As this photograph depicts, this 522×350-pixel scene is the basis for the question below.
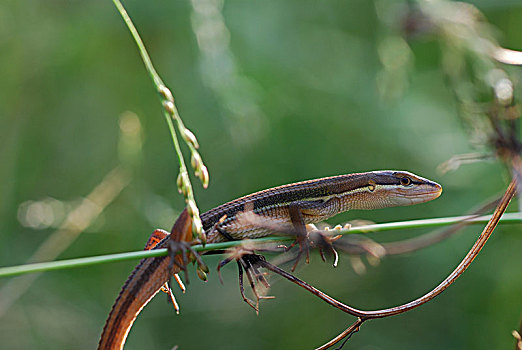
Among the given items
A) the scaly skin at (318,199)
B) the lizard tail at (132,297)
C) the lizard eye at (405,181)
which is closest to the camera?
the lizard tail at (132,297)

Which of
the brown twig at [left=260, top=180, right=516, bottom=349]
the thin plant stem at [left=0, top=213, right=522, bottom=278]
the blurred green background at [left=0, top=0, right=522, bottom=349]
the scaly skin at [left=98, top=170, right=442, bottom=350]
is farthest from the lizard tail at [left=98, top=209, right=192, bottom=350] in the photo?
the blurred green background at [left=0, top=0, right=522, bottom=349]

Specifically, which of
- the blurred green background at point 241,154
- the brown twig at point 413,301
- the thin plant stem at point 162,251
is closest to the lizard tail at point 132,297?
the thin plant stem at point 162,251

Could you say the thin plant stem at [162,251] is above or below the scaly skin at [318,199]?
above

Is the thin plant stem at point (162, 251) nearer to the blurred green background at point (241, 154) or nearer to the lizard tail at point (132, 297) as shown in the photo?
the lizard tail at point (132, 297)

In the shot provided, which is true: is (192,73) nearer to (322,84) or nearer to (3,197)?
(322,84)

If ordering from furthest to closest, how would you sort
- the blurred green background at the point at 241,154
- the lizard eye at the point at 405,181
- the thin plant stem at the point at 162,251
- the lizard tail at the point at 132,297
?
the blurred green background at the point at 241,154 → the lizard eye at the point at 405,181 → the lizard tail at the point at 132,297 → the thin plant stem at the point at 162,251

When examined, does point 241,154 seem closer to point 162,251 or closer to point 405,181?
point 405,181

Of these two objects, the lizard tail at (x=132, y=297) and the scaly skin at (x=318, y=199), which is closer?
the lizard tail at (x=132, y=297)

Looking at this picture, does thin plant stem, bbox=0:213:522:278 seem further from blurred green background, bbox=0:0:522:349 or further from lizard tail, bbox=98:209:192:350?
blurred green background, bbox=0:0:522:349
